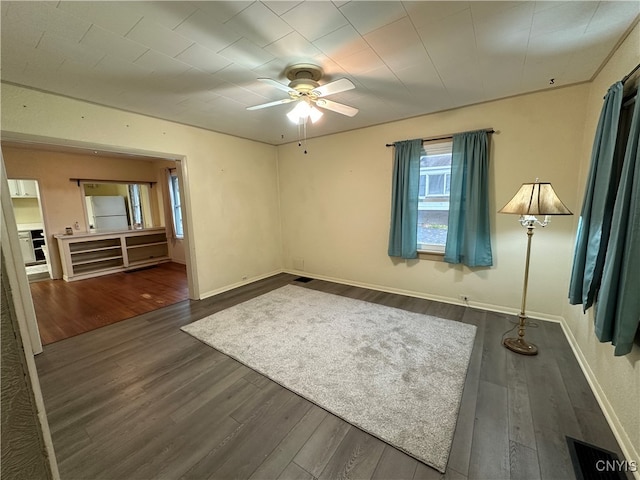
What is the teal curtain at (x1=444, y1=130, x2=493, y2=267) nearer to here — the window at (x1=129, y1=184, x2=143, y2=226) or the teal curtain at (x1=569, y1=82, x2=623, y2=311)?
the teal curtain at (x1=569, y1=82, x2=623, y2=311)

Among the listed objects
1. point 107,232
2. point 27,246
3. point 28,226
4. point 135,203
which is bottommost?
point 27,246

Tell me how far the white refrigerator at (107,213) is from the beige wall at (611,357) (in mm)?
8059

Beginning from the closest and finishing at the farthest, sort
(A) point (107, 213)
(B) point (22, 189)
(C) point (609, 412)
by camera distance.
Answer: (C) point (609, 412), (B) point (22, 189), (A) point (107, 213)

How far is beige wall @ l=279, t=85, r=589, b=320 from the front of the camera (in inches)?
113

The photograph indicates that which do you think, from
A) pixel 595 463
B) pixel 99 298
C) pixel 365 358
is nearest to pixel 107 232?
pixel 99 298

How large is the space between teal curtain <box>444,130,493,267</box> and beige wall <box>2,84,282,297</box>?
10.4 ft

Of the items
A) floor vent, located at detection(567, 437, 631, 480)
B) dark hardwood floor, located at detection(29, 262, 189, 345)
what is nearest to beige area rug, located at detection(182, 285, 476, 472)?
floor vent, located at detection(567, 437, 631, 480)

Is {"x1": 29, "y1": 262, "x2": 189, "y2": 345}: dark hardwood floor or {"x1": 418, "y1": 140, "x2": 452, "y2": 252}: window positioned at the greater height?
{"x1": 418, "y1": 140, "x2": 452, "y2": 252}: window

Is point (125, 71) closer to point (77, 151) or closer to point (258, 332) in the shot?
point (258, 332)

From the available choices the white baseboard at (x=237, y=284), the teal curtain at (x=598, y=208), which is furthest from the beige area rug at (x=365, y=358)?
the teal curtain at (x=598, y=208)

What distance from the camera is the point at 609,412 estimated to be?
68.0 inches

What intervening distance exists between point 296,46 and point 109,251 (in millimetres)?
6143

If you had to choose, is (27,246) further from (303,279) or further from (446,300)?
(446,300)

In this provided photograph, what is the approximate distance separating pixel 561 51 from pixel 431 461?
10.1 feet
